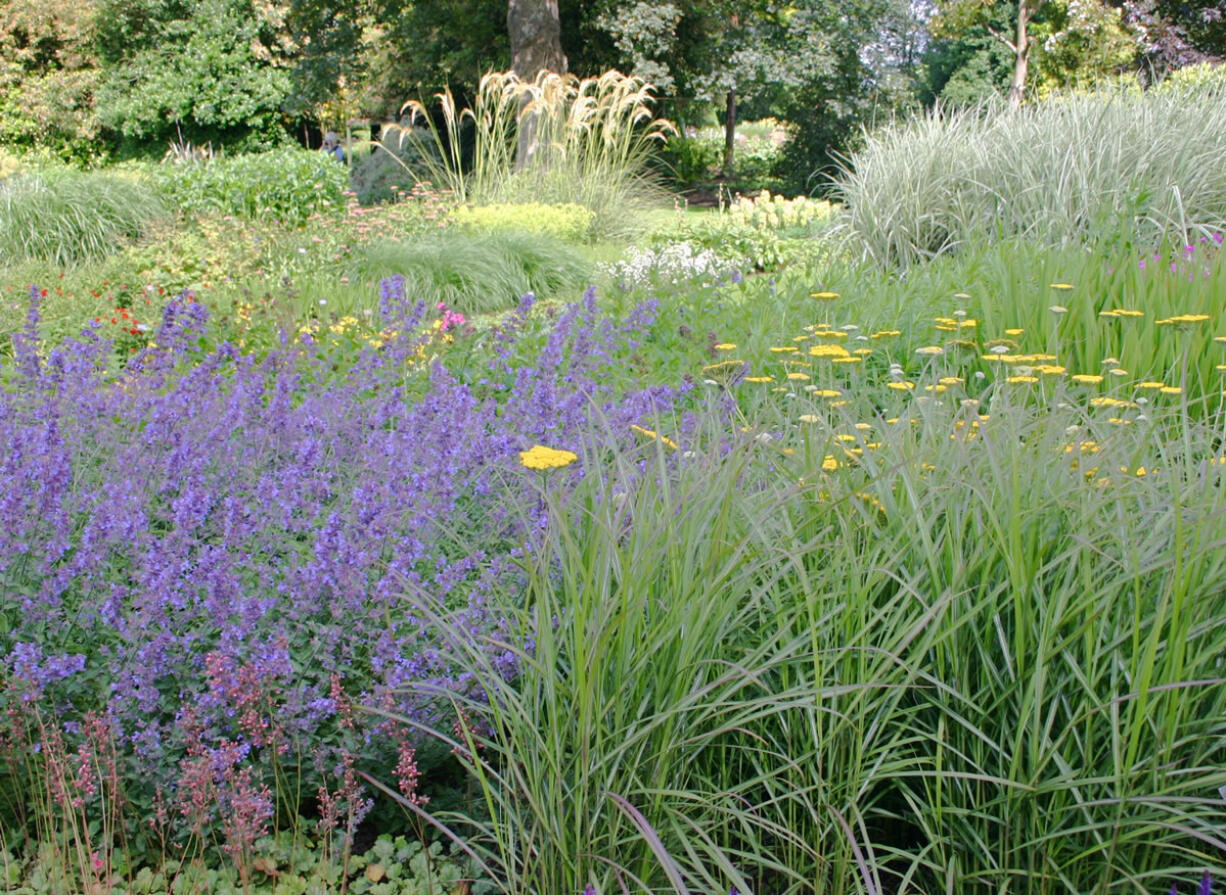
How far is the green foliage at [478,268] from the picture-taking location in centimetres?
747

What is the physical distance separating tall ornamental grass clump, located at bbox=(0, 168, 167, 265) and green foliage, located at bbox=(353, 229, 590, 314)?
276cm

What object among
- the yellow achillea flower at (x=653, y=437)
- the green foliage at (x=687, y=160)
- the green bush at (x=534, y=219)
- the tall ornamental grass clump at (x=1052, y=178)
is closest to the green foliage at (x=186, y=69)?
the green foliage at (x=687, y=160)

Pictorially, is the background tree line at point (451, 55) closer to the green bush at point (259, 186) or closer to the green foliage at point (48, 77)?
the green foliage at point (48, 77)

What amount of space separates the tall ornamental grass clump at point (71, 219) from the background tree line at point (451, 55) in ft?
35.5

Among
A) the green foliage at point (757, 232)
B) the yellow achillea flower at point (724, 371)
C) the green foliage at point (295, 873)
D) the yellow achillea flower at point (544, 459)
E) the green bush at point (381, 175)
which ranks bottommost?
the green foliage at point (295, 873)

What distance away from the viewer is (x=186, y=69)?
24.8 meters

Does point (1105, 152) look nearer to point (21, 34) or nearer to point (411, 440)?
point (411, 440)

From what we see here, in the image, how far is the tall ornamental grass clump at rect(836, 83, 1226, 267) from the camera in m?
6.22

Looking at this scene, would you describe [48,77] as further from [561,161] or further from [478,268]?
[478,268]

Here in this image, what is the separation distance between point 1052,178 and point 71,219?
826cm

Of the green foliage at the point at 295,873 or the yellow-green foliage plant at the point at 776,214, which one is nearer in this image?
the green foliage at the point at 295,873

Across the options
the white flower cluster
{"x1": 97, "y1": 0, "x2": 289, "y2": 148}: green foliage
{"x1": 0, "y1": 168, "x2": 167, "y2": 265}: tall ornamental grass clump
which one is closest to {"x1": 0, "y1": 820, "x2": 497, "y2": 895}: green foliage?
the white flower cluster

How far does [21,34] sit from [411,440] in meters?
29.8

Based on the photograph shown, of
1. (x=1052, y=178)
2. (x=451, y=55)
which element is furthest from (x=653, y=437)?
(x=451, y=55)
